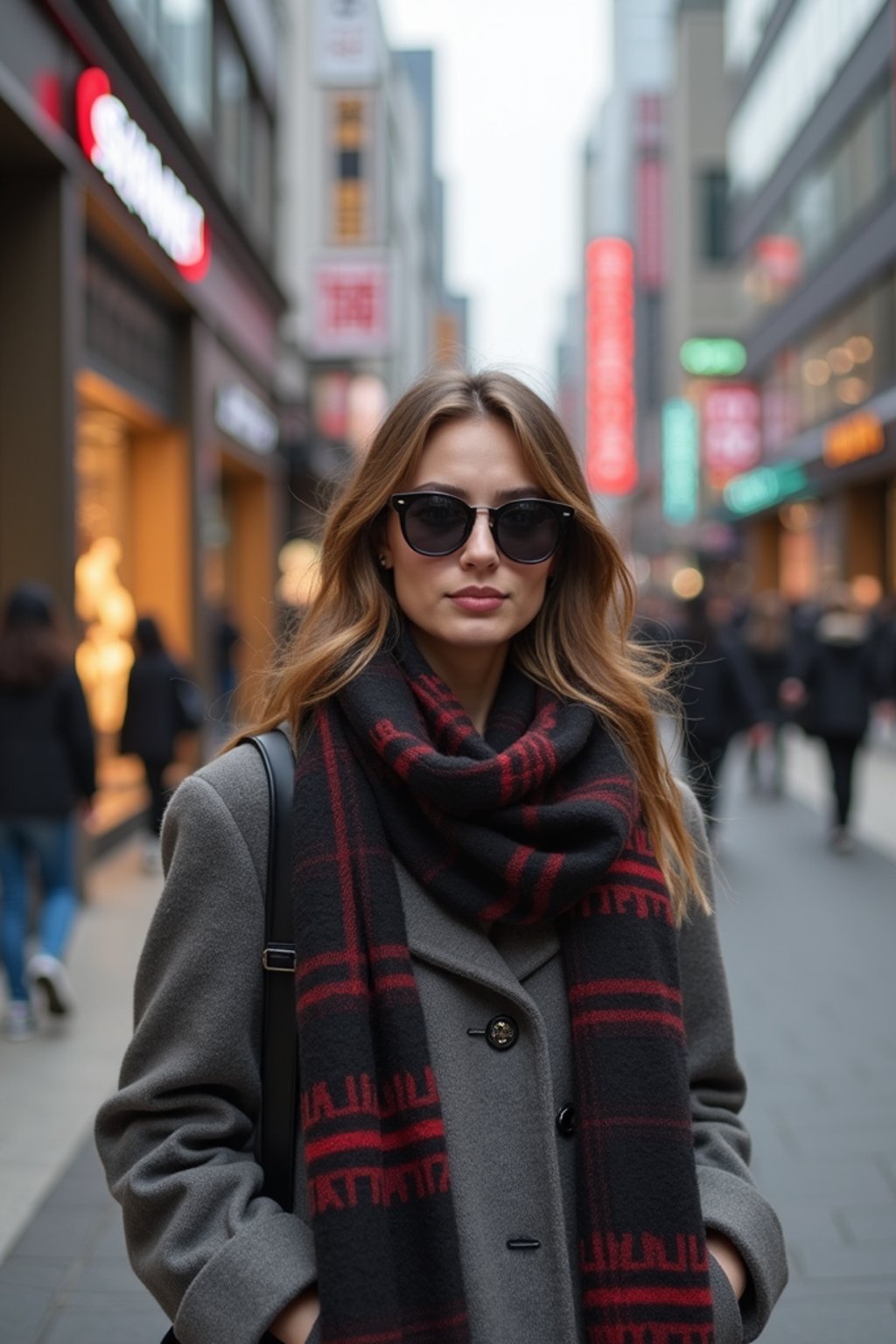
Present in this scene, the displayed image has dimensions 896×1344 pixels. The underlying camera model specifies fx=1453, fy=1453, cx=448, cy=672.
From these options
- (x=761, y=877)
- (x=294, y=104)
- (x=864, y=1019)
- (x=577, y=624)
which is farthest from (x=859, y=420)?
(x=577, y=624)

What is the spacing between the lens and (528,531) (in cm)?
207

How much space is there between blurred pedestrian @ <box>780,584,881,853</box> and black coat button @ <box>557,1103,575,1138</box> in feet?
31.2

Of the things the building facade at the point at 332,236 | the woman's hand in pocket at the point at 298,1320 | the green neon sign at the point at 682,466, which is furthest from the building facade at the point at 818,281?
the woman's hand in pocket at the point at 298,1320

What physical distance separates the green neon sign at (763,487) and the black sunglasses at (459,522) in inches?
1158

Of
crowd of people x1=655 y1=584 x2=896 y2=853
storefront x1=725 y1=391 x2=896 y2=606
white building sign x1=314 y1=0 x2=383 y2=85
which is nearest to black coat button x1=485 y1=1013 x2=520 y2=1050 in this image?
crowd of people x1=655 y1=584 x2=896 y2=853

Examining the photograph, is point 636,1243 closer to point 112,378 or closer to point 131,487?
point 112,378

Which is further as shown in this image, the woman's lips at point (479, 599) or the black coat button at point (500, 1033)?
the woman's lips at point (479, 599)

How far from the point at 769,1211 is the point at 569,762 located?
687 millimetres

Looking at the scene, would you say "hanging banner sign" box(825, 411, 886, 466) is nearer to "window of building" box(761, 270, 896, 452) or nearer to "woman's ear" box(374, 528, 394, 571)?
"window of building" box(761, 270, 896, 452)

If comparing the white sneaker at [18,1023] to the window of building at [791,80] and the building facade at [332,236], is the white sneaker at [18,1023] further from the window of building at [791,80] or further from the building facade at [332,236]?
the window of building at [791,80]

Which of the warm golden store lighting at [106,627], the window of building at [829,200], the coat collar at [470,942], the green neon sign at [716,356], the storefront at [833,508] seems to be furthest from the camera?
the green neon sign at [716,356]

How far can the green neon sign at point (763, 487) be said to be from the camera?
31359 millimetres

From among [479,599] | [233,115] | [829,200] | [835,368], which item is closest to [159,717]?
[479,599]

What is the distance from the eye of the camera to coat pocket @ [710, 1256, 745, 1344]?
1890mm
